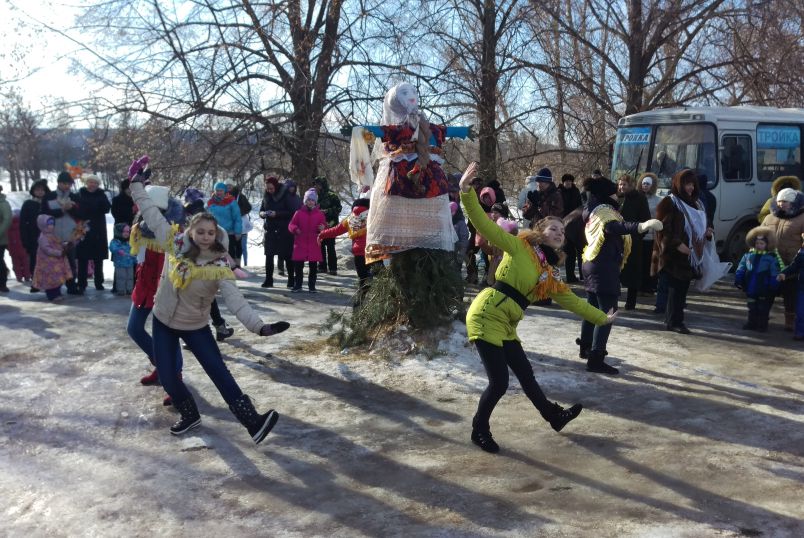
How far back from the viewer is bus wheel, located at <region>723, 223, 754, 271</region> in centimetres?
1212

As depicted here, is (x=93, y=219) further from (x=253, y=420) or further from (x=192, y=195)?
(x=253, y=420)

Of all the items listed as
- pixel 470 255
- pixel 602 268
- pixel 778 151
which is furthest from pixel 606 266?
pixel 778 151

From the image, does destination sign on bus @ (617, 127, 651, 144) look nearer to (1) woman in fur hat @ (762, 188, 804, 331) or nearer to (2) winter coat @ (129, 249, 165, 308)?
(1) woman in fur hat @ (762, 188, 804, 331)

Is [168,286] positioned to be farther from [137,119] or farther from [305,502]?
[137,119]

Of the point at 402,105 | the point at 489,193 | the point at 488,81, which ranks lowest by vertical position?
the point at 489,193

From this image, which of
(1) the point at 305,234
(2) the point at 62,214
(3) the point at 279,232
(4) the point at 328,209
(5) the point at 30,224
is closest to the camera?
(2) the point at 62,214

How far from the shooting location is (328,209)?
13008 millimetres

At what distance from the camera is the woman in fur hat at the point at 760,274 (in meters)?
8.17

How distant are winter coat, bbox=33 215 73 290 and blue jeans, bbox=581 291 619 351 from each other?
24.3 ft

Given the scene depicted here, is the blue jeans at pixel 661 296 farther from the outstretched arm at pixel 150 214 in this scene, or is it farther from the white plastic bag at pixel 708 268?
the outstretched arm at pixel 150 214

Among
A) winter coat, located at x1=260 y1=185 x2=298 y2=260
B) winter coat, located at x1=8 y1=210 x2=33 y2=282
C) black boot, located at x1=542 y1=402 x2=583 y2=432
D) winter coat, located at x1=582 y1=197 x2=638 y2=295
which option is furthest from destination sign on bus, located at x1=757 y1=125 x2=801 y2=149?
winter coat, located at x1=8 y1=210 x2=33 y2=282

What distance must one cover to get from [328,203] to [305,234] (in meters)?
2.21

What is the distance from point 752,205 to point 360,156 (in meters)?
7.87

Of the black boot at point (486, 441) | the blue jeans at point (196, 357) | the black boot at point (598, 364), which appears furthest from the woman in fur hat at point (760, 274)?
the blue jeans at point (196, 357)
